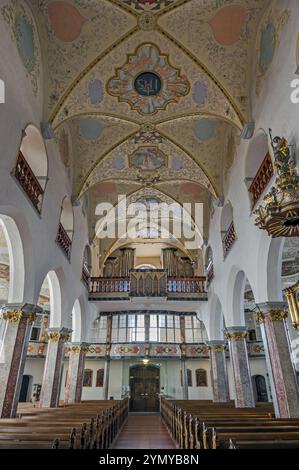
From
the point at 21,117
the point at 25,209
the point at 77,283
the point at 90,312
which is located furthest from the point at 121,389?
the point at 21,117

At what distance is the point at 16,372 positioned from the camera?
8.05m

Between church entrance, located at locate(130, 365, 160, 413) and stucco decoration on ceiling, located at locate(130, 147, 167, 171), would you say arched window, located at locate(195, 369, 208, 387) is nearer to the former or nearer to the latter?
church entrance, located at locate(130, 365, 160, 413)

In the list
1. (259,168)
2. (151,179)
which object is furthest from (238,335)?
(151,179)

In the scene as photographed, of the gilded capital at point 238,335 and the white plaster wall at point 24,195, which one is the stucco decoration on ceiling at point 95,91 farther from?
the gilded capital at point 238,335

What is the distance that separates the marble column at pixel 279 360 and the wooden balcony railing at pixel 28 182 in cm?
755

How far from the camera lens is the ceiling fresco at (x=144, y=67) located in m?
9.14

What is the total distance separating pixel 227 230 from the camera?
45.1 ft

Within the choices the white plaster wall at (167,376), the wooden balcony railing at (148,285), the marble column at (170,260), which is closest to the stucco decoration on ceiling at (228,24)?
the wooden balcony railing at (148,285)

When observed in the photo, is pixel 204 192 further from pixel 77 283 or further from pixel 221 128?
pixel 77 283

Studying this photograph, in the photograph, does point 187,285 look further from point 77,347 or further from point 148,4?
point 148,4

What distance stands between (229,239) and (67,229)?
736cm
